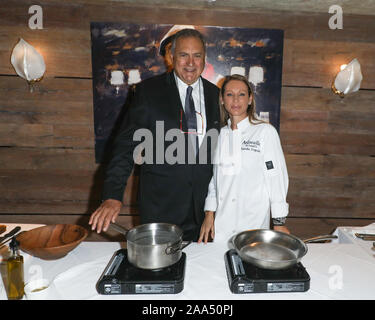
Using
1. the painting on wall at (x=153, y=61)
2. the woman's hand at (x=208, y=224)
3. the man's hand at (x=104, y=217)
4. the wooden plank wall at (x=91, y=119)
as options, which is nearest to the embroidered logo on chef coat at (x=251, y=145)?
the woman's hand at (x=208, y=224)

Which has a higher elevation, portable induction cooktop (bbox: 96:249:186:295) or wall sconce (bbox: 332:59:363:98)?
wall sconce (bbox: 332:59:363:98)

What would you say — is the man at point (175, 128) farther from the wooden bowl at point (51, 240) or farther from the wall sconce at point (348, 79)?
the wall sconce at point (348, 79)

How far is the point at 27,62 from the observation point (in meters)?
2.76

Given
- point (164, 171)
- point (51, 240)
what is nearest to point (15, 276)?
point (51, 240)

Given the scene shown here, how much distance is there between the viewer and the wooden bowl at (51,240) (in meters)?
1.19

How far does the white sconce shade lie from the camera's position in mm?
2740

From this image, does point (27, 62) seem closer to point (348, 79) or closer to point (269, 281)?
point (269, 281)

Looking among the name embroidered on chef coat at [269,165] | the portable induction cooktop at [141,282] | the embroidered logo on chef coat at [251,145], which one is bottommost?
the portable induction cooktop at [141,282]

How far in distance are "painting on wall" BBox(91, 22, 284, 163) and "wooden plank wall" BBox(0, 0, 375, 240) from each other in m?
0.09

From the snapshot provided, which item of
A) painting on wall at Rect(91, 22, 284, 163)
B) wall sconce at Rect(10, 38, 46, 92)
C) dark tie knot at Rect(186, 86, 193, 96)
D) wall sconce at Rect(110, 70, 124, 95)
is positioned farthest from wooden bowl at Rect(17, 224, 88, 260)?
wall sconce at Rect(10, 38, 46, 92)

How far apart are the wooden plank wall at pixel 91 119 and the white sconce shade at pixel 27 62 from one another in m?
0.08

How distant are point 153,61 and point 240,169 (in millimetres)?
1536

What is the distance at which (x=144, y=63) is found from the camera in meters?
2.88

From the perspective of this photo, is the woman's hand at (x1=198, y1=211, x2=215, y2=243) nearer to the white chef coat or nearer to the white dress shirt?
the white chef coat
